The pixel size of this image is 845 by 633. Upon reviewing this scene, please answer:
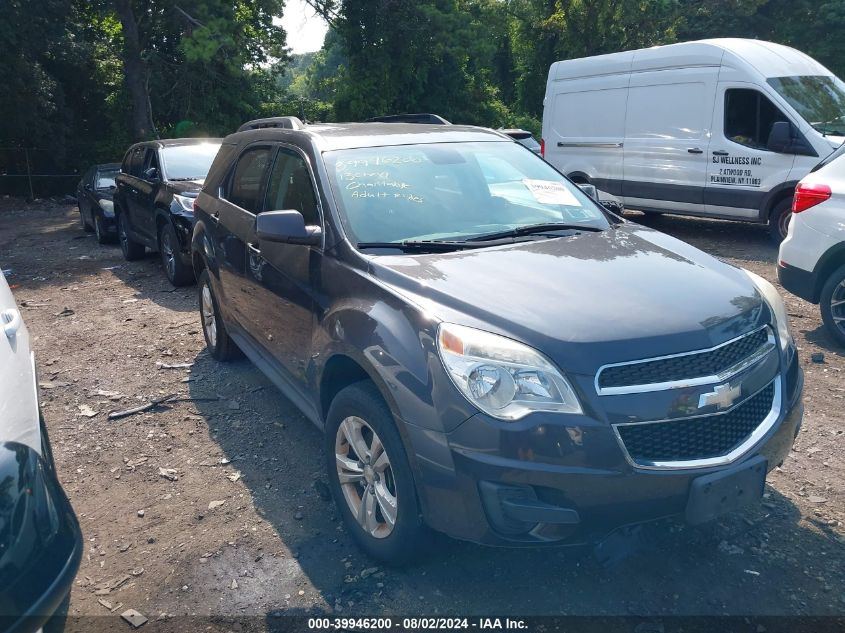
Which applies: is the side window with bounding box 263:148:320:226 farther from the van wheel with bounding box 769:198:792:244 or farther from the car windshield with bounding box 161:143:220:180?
the van wheel with bounding box 769:198:792:244

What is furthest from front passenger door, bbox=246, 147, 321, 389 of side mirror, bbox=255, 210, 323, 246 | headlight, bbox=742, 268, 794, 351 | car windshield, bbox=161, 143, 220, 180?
car windshield, bbox=161, 143, 220, 180

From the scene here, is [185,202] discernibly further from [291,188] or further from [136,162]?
[291,188]

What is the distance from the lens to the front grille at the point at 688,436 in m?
2.73

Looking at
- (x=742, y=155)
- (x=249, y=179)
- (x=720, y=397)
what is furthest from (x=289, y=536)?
(x=742, y=155)

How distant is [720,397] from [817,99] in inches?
342

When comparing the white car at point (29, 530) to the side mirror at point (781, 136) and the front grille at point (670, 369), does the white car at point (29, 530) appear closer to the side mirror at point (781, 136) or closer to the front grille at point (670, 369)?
the front grille at point (670, 369)

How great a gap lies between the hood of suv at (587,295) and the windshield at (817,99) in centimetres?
708

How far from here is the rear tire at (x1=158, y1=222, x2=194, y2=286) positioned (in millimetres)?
9227

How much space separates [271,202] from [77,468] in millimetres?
1956

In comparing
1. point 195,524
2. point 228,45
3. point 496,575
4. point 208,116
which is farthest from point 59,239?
point 496,575

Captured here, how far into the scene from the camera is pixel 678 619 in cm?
299

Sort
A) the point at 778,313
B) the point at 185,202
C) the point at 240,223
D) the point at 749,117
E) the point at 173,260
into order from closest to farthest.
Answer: the point at 778,313 < the point at 240,223 < the point at 185,202 < the point at 173,260 < the point at 749,117

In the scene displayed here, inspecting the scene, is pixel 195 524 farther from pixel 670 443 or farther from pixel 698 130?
pixel 698 130

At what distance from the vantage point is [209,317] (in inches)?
248
